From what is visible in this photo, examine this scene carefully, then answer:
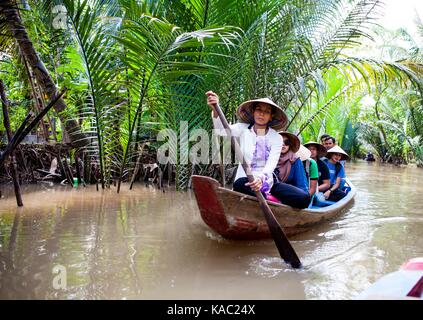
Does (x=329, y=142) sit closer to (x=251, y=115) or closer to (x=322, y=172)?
(x=322, y=172)

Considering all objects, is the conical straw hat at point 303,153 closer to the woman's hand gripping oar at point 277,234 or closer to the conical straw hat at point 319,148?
the conical straw hat at point 319,148

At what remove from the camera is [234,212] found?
318cm

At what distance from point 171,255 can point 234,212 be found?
2.11 ft

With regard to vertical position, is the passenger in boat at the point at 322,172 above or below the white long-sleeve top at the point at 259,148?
below

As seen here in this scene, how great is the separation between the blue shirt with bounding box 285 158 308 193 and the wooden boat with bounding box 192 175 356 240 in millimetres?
400

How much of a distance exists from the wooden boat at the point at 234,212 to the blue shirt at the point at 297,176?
400mm

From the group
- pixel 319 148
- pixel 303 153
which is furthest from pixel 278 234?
pixel 319 148

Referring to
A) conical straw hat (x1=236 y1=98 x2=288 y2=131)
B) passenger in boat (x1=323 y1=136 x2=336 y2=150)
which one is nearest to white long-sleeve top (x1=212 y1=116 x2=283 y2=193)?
conical straw hat (x1=236 y1=98 x2=288 y2=131)

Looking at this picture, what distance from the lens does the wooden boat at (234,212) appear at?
10.0 ft

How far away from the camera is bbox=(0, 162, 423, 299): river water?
2.41 meters

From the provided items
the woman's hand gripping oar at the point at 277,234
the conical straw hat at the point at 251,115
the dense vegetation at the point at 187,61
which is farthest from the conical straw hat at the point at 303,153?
the dense vegetation at the point at 187,61

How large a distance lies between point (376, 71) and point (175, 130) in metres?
3.44

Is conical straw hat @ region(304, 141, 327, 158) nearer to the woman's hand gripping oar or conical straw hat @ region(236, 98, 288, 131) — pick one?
conical straw hat @ region(236, 98, 288, 131)
